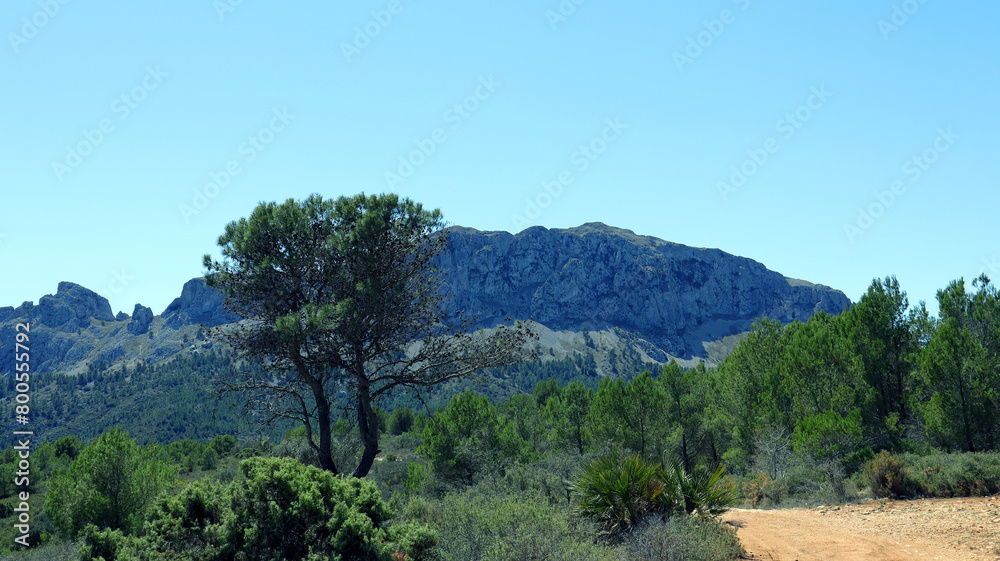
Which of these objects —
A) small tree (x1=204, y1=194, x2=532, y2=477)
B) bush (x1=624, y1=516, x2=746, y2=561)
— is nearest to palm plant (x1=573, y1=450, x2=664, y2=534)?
bush (x1=624, y1=516, x2=746, y2=561)

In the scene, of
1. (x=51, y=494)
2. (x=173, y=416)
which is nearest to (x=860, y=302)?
(x=51, y=494)

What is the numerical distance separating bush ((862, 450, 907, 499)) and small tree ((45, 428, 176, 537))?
850 inches

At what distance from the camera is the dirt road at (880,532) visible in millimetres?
9125

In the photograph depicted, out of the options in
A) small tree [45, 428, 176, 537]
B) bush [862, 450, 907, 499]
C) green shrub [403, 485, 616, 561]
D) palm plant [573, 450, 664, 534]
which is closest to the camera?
green shrub [403, 485, 616, 561]

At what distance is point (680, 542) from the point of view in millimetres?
7918

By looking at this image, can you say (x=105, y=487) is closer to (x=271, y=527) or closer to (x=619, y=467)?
(x=271, y=527)

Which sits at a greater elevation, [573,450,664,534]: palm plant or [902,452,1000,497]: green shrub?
[573,450,664,534]: palm plant

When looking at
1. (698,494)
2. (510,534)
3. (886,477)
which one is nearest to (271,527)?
(510,534)

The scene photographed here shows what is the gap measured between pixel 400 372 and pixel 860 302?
22.8 meters

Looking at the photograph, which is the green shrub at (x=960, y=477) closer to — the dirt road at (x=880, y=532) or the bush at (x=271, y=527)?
the dirt road at (x=880, y=532)

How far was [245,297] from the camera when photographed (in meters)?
12.2

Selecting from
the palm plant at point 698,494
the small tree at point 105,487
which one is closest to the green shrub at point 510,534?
the palm plant at point 698,494

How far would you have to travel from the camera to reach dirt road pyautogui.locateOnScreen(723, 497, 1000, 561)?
29.9 ft

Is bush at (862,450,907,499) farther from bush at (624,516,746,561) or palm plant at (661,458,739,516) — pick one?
bush at (624,516,746,561)
